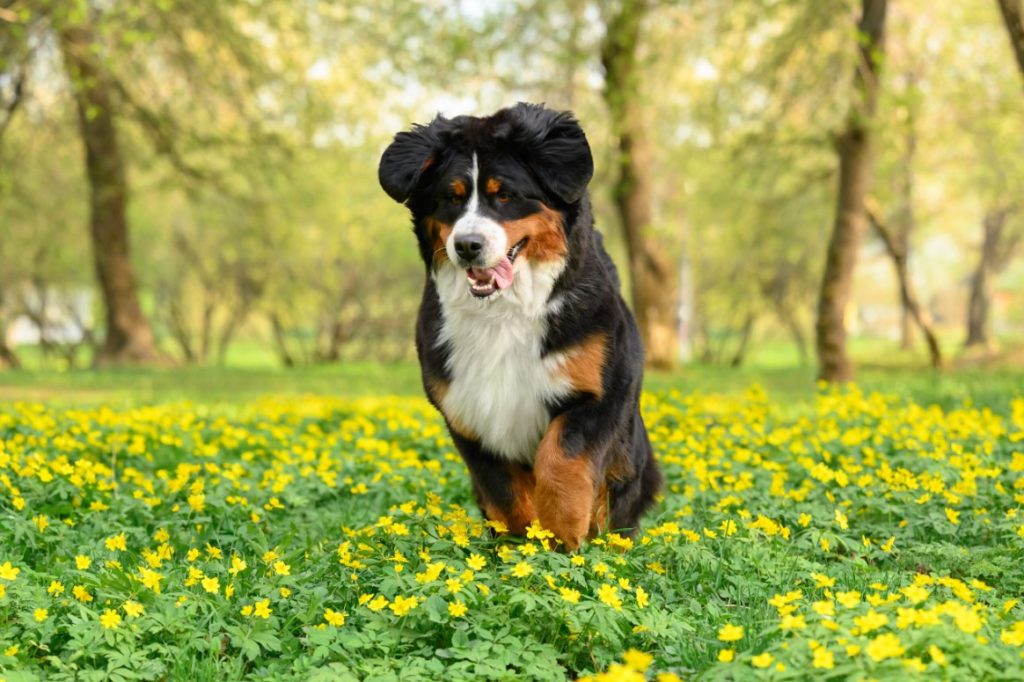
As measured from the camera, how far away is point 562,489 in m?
4.13

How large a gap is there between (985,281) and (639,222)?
16107 mm

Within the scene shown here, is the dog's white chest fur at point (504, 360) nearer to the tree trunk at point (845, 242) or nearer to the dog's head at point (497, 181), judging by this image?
the dog's head at point (497, 181)

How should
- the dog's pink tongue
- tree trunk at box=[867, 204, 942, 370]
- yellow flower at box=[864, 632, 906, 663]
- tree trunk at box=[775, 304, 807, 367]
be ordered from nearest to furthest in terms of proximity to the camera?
yellow flower at box=[864, 632, 906, 663], the dog's pink tongue, tree trunk at box=[867, 204, 942, 370], tree trunk at box=[775, 304, 807, 367]

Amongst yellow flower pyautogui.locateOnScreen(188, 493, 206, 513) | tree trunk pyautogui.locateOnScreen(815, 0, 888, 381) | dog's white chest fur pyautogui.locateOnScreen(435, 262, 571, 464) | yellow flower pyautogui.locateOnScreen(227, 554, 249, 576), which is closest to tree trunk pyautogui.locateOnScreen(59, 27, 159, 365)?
tree trunk pyautogui.locateOnScreen(815, 0, 888, 381)

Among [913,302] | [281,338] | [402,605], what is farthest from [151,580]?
[281,338]

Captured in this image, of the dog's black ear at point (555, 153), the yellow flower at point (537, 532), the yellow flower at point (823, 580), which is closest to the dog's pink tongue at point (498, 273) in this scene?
Result: the dog's black ear at point (555, 153)

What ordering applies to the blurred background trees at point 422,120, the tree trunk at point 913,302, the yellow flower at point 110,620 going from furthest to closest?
the tree trunk at point 913,302, the blurred background trees at point 422,120, the yellow flower at point 110,620

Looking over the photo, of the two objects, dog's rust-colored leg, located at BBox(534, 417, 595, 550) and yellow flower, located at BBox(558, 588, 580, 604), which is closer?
yellow flower, located at BBox(558, 588, 580, 604)

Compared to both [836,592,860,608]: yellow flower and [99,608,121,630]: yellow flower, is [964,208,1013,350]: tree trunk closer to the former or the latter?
[836,592,860,608]: yellow flower

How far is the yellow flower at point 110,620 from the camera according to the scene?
3414 millimetres

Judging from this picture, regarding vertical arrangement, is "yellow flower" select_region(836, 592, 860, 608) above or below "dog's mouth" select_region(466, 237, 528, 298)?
below

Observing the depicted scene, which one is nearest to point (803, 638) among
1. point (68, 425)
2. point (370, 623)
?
point (370, 623)

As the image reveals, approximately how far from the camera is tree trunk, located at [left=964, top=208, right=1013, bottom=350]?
28188 mm

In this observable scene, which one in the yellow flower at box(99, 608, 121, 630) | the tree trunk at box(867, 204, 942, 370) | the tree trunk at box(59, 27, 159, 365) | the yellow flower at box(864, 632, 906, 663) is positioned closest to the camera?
the yellow flower at box(864, 632, 906, 663)
